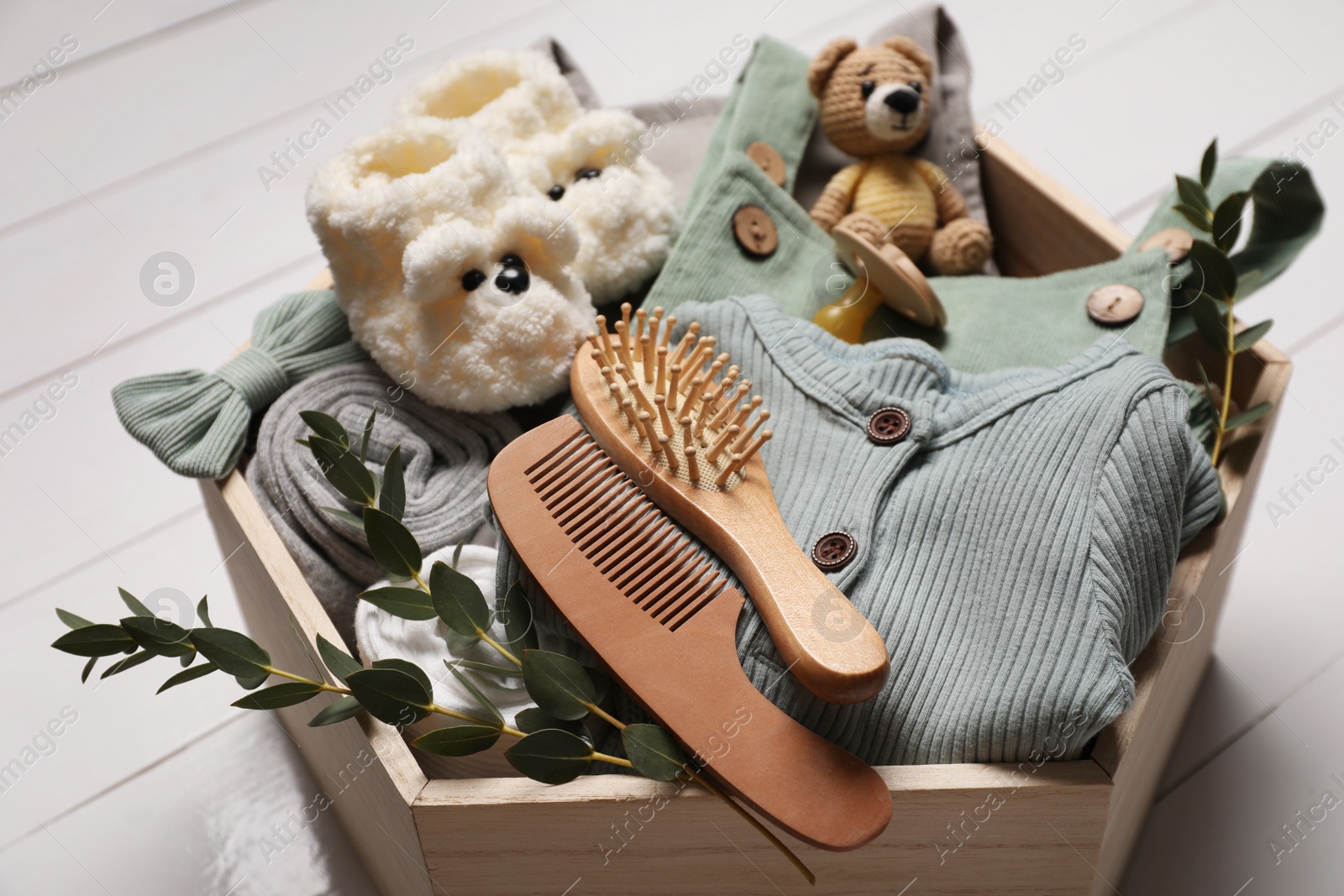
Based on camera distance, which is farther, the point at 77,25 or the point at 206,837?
the point at 77,25

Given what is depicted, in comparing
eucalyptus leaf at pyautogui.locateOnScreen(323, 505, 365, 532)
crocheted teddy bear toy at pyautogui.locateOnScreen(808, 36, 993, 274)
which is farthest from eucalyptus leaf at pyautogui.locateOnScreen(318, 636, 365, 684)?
crocheted teddy bear toy at pyautogui.locateOnScreen(808, 36, 993, 274)

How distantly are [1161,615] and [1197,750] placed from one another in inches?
13.1

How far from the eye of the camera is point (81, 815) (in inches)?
37.3

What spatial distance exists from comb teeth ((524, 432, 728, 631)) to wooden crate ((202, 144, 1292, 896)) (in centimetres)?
10

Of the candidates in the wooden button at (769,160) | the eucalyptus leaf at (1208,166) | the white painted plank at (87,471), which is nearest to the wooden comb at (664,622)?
the wooden button at (769,160)

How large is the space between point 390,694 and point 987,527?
0.35 m

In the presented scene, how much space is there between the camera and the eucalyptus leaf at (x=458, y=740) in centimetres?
62

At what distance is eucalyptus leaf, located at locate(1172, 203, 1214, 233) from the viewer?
0.82 meters

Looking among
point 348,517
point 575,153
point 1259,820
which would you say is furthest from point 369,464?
point 1259,820

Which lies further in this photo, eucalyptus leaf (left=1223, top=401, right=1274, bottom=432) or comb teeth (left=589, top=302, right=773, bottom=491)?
eucalyptus leaf (left=1223, top=401, right=1274, bottom=432)

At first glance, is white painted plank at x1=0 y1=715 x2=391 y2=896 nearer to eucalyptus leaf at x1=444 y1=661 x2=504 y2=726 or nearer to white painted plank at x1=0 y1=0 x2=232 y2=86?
eucalyptus leaf at x1=444 y1=661 x2=504 y2=726

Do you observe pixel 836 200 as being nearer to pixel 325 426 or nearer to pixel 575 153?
pixel 575 153

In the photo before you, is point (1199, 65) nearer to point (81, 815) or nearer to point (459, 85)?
point (459, 85)

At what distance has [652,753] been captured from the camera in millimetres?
606
